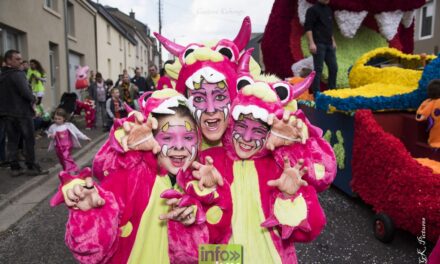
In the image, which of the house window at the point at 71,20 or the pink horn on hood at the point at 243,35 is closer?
the pink horn on hood at the point at 243,35

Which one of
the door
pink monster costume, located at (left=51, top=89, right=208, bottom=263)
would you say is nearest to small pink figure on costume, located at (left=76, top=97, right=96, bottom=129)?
the door

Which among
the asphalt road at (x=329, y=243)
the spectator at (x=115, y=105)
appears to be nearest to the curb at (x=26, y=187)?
the asphalt road at (x=329, y=243)

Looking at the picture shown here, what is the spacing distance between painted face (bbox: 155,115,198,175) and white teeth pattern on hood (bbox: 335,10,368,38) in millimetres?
4423

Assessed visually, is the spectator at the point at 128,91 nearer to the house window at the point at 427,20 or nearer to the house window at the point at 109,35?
the house window at the point at 427,20

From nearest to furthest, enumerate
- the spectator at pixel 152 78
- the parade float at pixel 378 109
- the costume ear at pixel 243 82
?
the costume ear at pixel 243 82, the parade float at pixel 378 109, the spectator at pixel 152 78

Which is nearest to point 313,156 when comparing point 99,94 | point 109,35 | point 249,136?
point 249,136

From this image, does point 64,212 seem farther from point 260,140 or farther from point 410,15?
point 410,15

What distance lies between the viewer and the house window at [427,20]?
15.7 m

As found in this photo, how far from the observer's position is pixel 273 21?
6.15m

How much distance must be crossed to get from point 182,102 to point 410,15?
5214 mm

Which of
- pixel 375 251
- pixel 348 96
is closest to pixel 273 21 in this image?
pixel 348 96

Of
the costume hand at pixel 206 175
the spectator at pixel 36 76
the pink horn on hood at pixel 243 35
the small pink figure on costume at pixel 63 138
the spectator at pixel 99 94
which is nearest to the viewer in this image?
the costume hand at pixel 206 175

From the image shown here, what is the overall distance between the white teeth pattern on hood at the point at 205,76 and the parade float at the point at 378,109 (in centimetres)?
199

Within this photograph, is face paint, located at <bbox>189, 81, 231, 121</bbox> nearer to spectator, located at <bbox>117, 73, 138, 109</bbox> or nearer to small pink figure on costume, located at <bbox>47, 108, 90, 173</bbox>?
small pink figure on costume, located at <bbox>47, 108, 90, 173</bbox>
